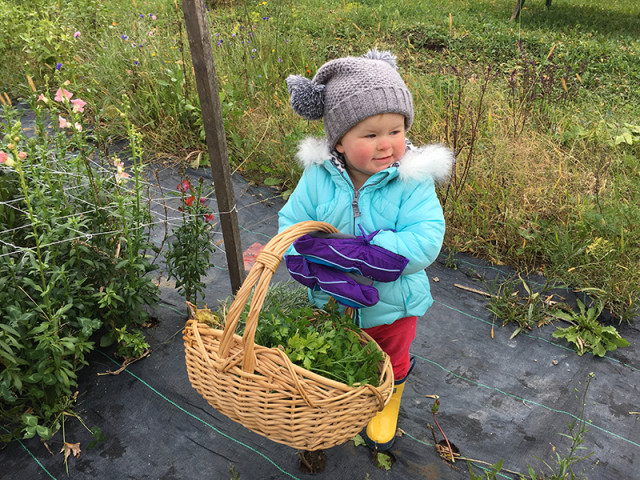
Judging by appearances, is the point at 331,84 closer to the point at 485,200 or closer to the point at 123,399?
the point at 123,399

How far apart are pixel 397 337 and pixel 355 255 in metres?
0.56

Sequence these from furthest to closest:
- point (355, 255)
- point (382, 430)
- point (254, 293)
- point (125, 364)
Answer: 1. point (125, 364)
2. point (382, 430)
3. point (355, 255)
4. point (254, 293)

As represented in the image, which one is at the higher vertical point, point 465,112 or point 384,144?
point 384,144

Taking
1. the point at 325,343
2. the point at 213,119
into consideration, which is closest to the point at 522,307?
the point at 325,343


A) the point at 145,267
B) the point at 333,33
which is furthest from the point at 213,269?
the point at 333,33

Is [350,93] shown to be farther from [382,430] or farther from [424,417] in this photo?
[424,417]

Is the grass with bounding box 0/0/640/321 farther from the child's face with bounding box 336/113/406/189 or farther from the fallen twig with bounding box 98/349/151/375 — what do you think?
the fallen twig with bounding box 98/349/151/375

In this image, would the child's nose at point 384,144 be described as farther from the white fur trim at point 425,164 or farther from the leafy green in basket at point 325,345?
the leafy green in basket at point 325,345

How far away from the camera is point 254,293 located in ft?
4.62

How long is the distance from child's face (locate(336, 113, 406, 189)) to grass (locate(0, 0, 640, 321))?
37.2 inches

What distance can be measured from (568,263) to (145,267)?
228cm

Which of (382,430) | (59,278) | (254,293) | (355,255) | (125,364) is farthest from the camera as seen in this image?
(125,364)

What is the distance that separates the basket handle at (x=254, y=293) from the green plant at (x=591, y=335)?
1.76 m

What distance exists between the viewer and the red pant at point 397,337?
195 cm
